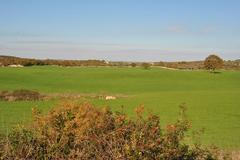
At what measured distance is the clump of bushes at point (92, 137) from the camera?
6.14 meters

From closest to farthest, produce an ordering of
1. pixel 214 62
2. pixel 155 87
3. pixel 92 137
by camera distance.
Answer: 1. pixel 92 137
2. pixel 155 87
3. pixel 214 62

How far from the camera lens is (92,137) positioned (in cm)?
637

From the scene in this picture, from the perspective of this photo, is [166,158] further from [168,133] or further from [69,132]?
[69,132]

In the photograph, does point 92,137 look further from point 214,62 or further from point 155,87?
point 214,62

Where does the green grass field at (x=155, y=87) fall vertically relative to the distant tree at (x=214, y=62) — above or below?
below

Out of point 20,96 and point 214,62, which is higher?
point 214,62

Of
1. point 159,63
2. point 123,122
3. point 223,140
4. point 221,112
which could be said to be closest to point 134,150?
point 123,122

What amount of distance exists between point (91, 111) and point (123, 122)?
1.96ft

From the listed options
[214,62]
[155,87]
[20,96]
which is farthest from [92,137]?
[214,62]

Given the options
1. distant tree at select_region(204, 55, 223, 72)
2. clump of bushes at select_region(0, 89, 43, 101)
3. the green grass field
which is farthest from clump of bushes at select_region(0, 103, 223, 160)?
distant tree at select_region(204, 55, 223, 72)

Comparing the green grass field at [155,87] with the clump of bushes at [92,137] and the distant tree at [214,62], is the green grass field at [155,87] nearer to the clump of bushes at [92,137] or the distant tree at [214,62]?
the distant tree at [214,62]

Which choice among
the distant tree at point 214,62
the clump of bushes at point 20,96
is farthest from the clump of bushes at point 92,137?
the distant tree at point 214,62

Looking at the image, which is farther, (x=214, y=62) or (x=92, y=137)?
(x=214, y=62)

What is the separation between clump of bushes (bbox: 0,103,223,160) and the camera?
6.14m
